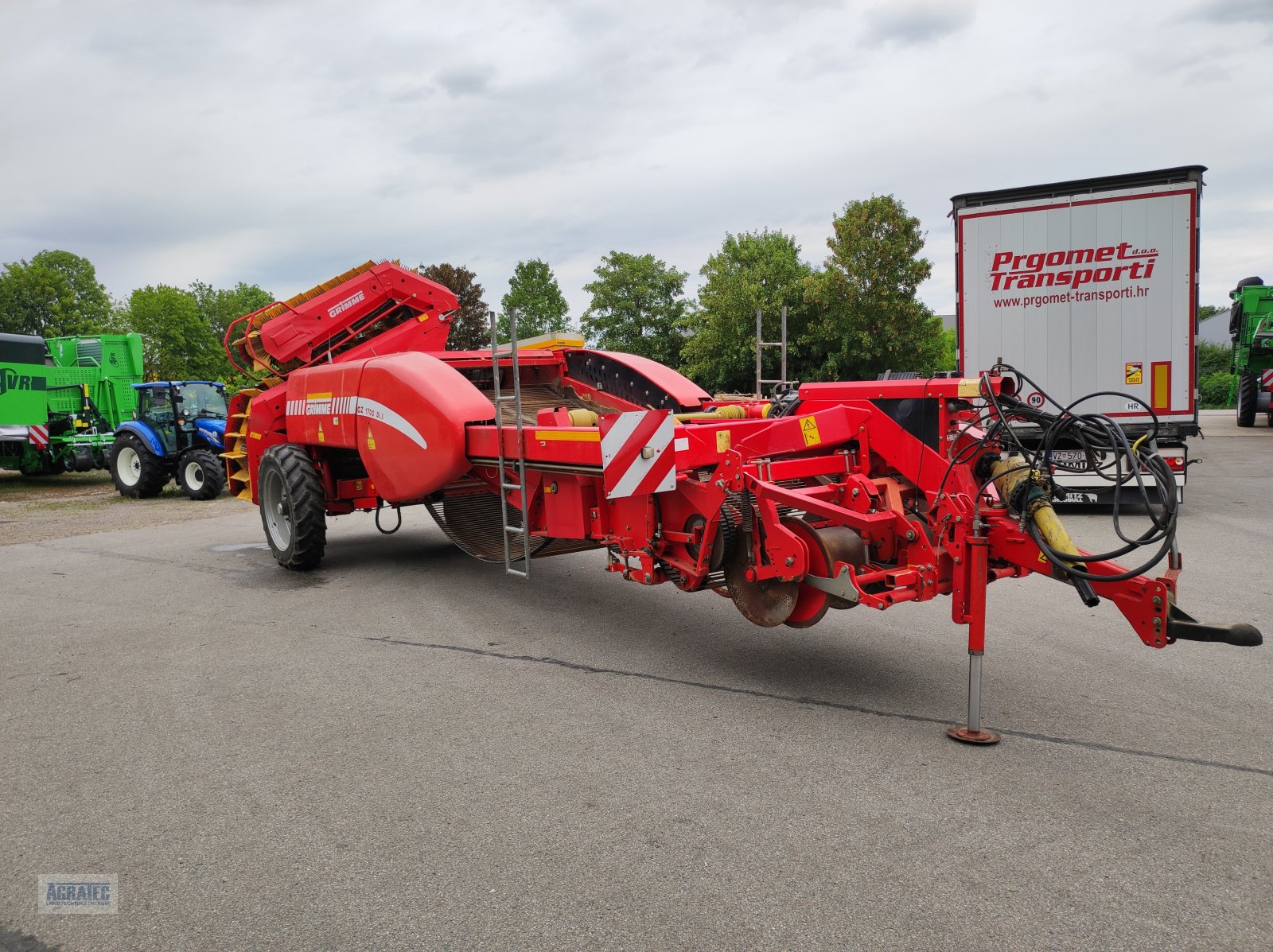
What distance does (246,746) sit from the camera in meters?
4.09

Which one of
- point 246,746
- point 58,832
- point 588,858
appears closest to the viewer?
point 588,858

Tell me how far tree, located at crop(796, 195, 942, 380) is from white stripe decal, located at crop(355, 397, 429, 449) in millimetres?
20793

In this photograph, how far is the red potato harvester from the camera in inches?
156

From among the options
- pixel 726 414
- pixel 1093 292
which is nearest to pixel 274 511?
pixel 726 414

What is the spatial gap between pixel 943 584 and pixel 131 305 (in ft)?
196

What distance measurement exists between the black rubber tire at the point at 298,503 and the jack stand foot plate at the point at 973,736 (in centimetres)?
558

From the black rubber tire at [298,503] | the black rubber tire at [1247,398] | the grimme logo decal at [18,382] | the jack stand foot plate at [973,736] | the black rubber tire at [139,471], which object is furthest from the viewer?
the black rubber tire at [1247,398]

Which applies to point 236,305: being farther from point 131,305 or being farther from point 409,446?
point 409,446

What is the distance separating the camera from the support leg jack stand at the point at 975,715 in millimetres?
3877

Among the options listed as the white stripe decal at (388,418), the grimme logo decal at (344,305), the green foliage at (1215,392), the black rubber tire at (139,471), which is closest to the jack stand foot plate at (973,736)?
the white stripe decal at (388,418)

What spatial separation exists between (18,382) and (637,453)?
17.0 metres

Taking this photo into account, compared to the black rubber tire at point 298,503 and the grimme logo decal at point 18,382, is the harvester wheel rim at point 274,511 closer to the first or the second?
the black rubber tire at point 298,503

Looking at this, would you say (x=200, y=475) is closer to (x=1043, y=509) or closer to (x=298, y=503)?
(x=298, y=503)

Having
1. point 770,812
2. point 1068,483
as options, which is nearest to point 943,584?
point 770,812
